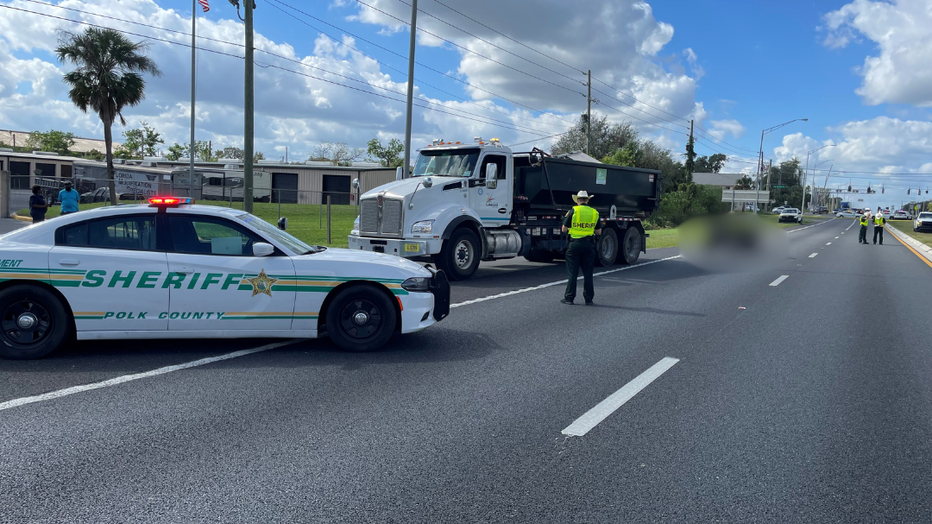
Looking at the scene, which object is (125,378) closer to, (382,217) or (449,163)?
(382,217)

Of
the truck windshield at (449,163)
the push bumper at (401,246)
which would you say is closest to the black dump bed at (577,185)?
the truck windshield at (449,163)

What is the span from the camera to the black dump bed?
15.5m

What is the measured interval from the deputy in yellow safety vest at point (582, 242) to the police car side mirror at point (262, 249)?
17.0ft

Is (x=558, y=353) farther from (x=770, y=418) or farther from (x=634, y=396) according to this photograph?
(x=770, y=418)

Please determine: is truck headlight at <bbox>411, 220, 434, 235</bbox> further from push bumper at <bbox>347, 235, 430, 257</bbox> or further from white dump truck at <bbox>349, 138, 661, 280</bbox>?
push bumper at <bbox>347, 235, 430, 257</bbox>

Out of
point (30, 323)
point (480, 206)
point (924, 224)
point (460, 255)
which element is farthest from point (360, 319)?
point (924, 224)

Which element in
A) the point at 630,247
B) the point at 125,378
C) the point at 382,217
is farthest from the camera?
the point at 630,247

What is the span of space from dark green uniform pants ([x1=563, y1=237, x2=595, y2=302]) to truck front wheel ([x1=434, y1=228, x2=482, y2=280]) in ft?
10.8

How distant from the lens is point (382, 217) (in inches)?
531

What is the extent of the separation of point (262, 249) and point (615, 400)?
138 inches

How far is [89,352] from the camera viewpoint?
6.59 metres

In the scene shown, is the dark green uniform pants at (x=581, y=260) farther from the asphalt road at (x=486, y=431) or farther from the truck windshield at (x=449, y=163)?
the truck windshield at (x=449, y=163)

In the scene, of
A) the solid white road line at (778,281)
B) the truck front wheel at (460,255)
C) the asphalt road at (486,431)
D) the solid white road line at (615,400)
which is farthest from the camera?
the solid white road line at (778,281)

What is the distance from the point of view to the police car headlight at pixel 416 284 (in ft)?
22.6
